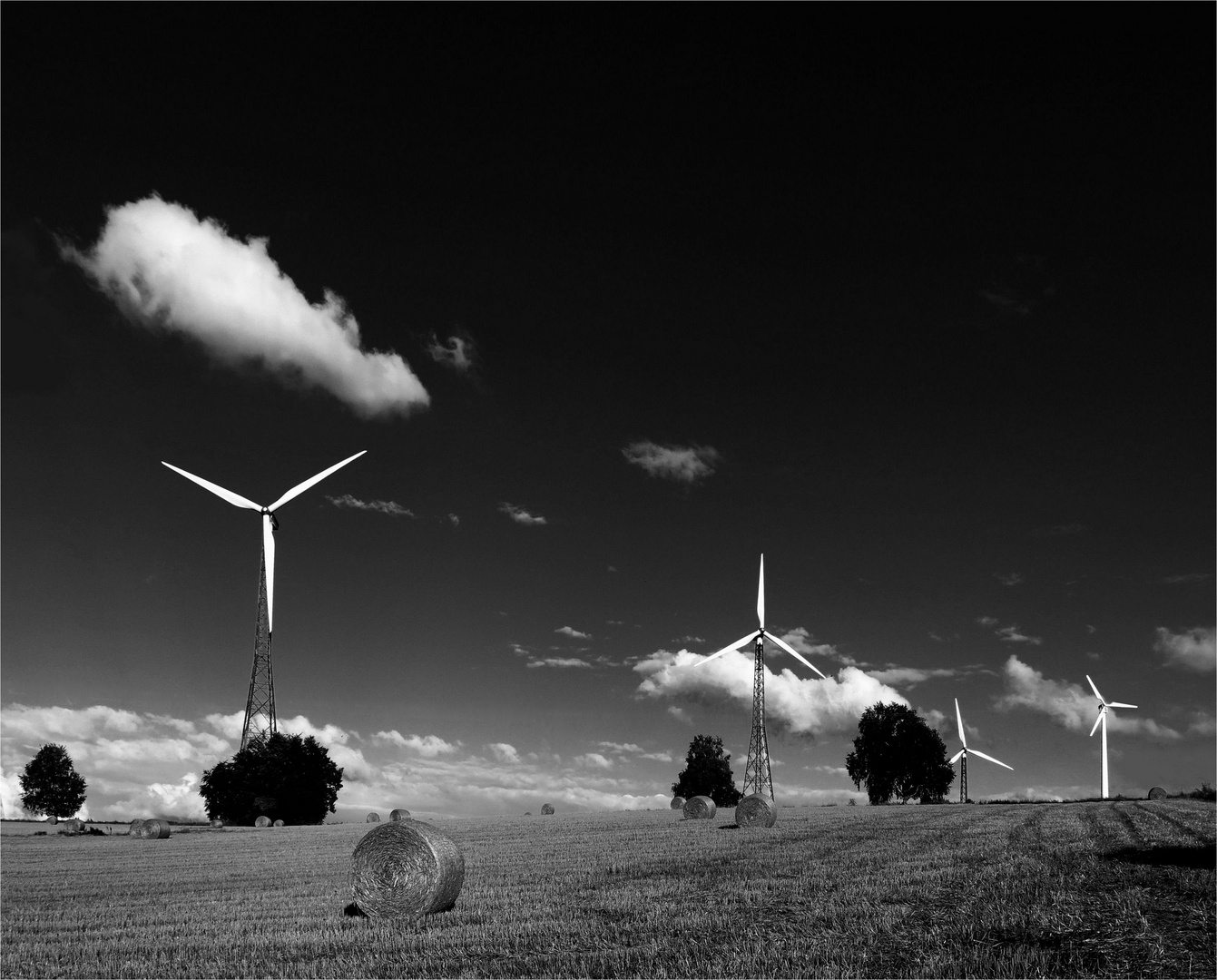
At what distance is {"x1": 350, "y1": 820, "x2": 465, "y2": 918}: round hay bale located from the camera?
59.0ft

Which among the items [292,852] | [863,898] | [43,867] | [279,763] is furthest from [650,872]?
[279,763]

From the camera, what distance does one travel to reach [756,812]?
4369 centimetres

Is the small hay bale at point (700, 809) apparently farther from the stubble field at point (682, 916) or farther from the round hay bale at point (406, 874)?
the round hay bale at point (406, 874)

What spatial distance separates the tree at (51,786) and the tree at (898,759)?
3412 inches

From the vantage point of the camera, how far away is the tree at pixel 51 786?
10500cm

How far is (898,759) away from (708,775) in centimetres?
2156

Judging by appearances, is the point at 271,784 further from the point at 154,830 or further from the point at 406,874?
the point at 406,874

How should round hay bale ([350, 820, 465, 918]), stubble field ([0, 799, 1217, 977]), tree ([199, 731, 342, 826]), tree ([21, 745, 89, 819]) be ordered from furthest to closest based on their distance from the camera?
tree ([21, 745, 89, 819]) → tree ([199, 731, 342, 826]) → round hay bale ([350, 820, 465, 918]) → stubble field ([0, 799, 1217, 977])

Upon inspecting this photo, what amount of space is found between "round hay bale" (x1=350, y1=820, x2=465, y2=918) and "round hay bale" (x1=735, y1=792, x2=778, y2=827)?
26.6 m

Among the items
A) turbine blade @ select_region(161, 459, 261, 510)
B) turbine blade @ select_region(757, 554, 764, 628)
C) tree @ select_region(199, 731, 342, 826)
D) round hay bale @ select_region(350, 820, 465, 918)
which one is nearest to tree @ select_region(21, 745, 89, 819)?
tree @ select_region(199, 731, 342, 826)

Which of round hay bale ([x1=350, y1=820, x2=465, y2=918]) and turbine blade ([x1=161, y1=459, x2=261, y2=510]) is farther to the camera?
turbine blade ([x1=161, y1=459, x2=261, y2=510])

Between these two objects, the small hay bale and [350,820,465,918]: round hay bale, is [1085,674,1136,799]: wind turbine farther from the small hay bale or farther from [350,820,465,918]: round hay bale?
[350,820,465,918]: round hay bale

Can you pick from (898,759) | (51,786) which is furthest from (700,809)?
(51,786)

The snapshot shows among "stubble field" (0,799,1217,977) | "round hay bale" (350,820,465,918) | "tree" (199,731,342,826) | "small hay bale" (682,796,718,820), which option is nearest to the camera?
"stubble field" (0,799,1217,977)
